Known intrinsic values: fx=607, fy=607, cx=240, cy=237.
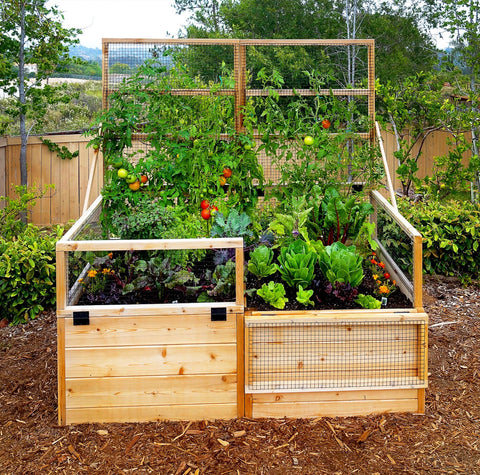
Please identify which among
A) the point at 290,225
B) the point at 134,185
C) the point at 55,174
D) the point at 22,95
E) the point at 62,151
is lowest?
the point at 290,225

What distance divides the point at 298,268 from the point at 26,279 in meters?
2.33

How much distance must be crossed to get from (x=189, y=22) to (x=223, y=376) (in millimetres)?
14972

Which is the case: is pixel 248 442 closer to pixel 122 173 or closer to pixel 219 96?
pixel 122 173

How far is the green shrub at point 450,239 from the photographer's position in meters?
5.76

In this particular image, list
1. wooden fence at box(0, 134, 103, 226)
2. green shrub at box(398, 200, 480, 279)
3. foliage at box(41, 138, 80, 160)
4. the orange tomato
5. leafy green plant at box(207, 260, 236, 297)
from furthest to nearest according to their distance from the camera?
foliage at box(41, 138, 80, 160) < wooden fence at box(0, 134, 103, 226) < green shrub at box(398, 200, 480, 279) < the orange tomato < leafy green plant at box(207, 260, 236, 297)

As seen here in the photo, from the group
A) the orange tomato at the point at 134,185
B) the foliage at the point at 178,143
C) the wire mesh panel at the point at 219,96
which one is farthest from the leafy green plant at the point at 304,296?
the orange tomato at the point at 134,185

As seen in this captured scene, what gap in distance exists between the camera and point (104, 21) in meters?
9.29

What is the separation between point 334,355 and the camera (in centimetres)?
337

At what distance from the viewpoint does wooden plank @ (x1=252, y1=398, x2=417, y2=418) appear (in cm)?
335

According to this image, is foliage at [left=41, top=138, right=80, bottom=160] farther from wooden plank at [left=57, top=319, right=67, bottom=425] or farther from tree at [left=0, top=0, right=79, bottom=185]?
wooden plank at [left=57, top=319, right=67, bottom=425]

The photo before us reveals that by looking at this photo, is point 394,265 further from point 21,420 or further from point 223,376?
point 21,420

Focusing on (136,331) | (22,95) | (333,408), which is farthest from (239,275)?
(22,95)

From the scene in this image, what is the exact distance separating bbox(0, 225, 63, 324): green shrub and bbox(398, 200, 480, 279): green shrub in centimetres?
339

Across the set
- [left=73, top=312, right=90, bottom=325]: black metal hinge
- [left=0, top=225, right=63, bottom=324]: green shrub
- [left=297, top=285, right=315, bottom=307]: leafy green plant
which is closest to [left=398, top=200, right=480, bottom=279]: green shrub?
[left=297, top=285, right=315, bottom=307]: leafy green plant
